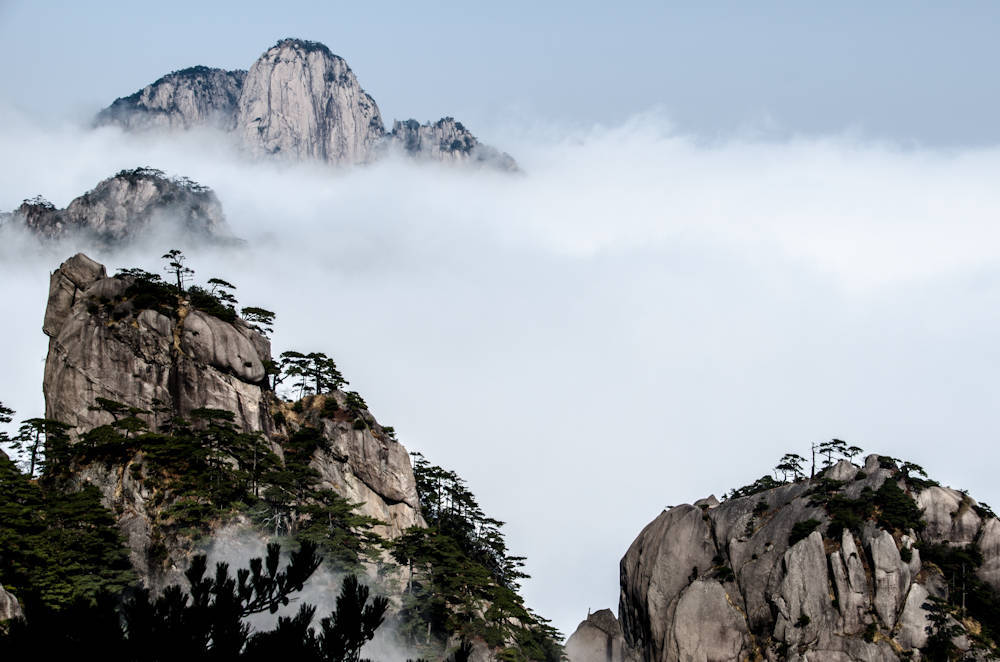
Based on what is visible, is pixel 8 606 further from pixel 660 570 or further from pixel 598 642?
pixel 598 642

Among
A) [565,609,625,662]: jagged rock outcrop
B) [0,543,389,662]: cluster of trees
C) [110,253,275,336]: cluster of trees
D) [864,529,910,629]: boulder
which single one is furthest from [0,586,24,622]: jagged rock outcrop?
[565,609,625,662]: jagged rock outcrop

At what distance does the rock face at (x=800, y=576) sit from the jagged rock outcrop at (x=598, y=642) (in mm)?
8254

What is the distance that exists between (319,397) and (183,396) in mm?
14446

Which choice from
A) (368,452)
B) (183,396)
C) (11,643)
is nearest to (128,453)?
(183,396)

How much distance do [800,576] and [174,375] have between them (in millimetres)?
60373

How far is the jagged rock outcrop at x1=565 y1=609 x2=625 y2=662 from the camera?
98062 mm

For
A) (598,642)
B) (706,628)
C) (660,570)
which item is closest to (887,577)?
(706,628)

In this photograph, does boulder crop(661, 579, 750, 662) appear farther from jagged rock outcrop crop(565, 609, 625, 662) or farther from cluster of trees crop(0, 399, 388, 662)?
cluster of trees crop(0, 399, 388, 662)

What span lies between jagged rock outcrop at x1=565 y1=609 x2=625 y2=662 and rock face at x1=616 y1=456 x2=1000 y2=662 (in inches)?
325

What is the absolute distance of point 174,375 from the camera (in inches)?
2965

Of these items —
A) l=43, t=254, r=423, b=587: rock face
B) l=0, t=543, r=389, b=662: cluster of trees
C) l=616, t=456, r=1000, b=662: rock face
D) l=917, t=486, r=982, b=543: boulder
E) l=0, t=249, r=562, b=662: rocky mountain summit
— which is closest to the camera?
l=0, t=543, r=389, b=662: cluster of trees

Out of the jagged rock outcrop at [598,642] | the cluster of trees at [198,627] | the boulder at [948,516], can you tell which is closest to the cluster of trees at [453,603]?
the jagged rock outcrop at [598,642]

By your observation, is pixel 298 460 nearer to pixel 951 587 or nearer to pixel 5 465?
pixel 5 465

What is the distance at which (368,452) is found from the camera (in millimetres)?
82438
